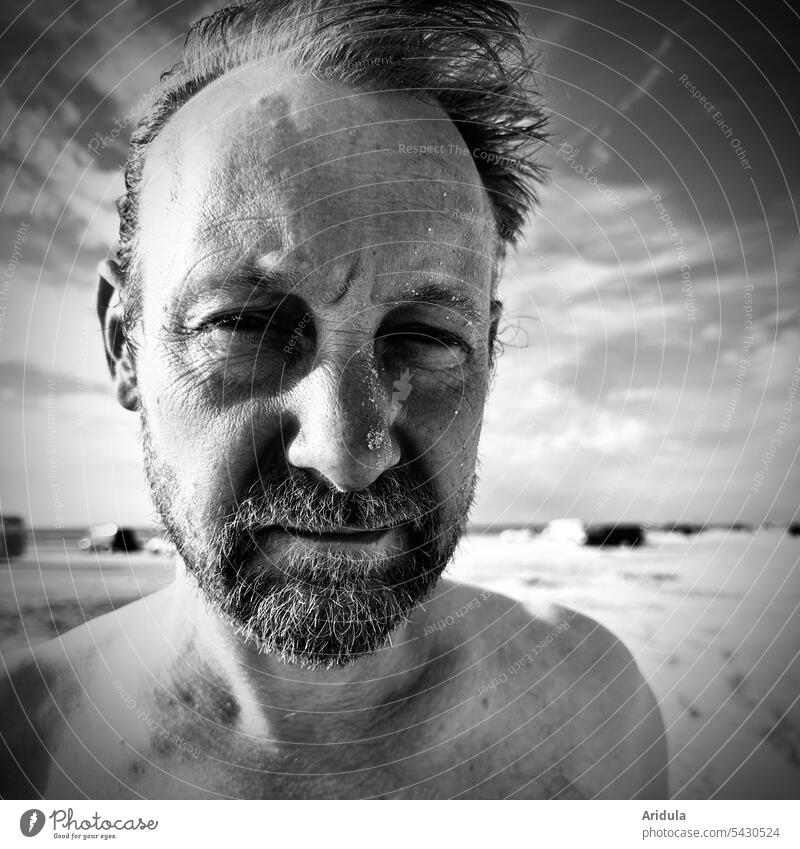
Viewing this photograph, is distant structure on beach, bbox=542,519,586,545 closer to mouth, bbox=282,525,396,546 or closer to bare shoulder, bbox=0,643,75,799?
mouth, bbox=282,525,396,546

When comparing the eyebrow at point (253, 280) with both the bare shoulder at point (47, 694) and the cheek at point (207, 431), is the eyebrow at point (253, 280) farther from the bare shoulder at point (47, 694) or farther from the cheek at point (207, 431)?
the bare shoulder at point (47, 694)

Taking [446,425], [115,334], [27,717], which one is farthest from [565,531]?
[27,717]

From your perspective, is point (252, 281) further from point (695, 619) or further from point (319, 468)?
point (695, 619)

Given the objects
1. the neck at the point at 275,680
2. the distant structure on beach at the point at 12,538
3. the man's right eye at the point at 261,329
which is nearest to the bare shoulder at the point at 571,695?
the neck at the point at 275,680

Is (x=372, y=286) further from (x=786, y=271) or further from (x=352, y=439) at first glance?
(x=786, y=271)

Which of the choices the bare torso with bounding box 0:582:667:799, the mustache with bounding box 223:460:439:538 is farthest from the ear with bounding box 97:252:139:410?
the bare torso with bounding box 0:582:667:799
